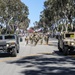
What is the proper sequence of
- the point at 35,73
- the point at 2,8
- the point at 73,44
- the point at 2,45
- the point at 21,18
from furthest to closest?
1. the point at 21,18
2. the point at 2,8
3. the point at 73,44
4. the point at 2,45
5. the point at 35,73

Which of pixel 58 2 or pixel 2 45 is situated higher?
pixel 58 2

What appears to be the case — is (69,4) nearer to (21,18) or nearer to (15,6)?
(15,6)

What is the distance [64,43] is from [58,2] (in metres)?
36.7

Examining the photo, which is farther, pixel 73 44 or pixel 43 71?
pixel 73 44

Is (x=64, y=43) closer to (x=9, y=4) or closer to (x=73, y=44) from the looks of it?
(x=73, y=44)

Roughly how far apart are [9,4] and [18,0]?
4.55 m

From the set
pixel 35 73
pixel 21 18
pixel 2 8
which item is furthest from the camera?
pixel 21 18

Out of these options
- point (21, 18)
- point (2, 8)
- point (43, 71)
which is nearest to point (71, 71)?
point (43, 71)

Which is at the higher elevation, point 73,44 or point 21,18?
point 21,18

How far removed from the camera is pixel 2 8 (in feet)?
265

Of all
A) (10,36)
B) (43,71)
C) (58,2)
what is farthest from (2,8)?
(43,71)

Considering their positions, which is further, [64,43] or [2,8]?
[2,8]

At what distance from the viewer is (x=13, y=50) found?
2330cm

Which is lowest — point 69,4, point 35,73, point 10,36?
point 35,73
